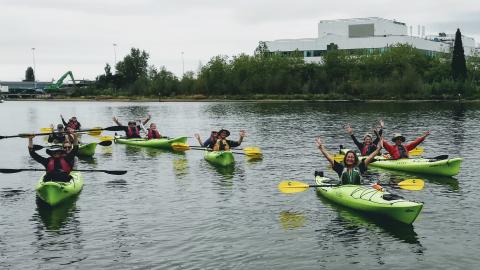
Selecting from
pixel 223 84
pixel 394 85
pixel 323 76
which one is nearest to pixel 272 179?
pixel 394 85

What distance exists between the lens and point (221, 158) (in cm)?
3002

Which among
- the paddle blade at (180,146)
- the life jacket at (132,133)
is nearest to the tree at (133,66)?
the life jacket at (132,133)

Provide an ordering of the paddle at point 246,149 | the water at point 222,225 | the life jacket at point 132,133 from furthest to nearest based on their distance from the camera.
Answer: the life jacket at point 132,133
the paddle at point 246,149
the water at point 222,225

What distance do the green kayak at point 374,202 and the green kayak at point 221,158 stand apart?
8.76 meters

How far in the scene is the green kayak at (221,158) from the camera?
29.8 meters

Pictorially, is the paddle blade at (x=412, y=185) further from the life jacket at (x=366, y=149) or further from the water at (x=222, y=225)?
the life jacket at (x=366, y=149)

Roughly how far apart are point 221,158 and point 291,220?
11003 millimetres

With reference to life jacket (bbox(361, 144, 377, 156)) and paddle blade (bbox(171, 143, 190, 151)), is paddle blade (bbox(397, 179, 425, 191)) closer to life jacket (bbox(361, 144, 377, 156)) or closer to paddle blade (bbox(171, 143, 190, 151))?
life jacket (bbox(361, 144, 377, 156))

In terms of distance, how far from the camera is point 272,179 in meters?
26.9

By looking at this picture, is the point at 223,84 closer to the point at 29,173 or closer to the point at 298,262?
the point at 29,173

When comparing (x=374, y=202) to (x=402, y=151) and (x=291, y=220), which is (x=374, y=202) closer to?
(x=291, y=220)

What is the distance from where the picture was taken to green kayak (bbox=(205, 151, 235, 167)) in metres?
29.8

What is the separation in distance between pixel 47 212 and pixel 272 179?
10.3 m

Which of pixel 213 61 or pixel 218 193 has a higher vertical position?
pixel 213 61
